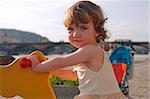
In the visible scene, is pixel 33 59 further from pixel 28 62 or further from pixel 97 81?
pixel 97 81

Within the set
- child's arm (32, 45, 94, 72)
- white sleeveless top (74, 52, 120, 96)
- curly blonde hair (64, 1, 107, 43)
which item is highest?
curly blonde hair (64, 1, 107, 43)

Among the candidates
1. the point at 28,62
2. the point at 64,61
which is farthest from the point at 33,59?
the point at 64,61

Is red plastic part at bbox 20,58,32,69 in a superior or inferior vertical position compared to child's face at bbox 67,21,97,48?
inferior

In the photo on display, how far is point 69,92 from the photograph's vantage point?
13.7ft

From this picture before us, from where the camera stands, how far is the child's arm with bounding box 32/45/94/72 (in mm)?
1884

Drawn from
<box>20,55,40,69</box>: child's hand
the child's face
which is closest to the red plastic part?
<box>20,55,40,69</box>: child's hand

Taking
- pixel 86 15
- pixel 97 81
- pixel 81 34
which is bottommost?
pixel 97 81

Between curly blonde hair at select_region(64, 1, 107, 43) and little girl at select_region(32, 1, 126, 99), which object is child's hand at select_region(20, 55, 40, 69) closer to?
little girl at select_region(32, 1, 126, 99)

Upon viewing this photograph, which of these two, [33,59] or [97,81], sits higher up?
[33,59]

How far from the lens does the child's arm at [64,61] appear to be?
1884 mm

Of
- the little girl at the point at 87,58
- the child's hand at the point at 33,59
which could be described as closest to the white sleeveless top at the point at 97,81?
the little girl at the point at 87,58

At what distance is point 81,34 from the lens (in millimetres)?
1908

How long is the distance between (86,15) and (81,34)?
0.11m

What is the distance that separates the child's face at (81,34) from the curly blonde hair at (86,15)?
0.02 metres
